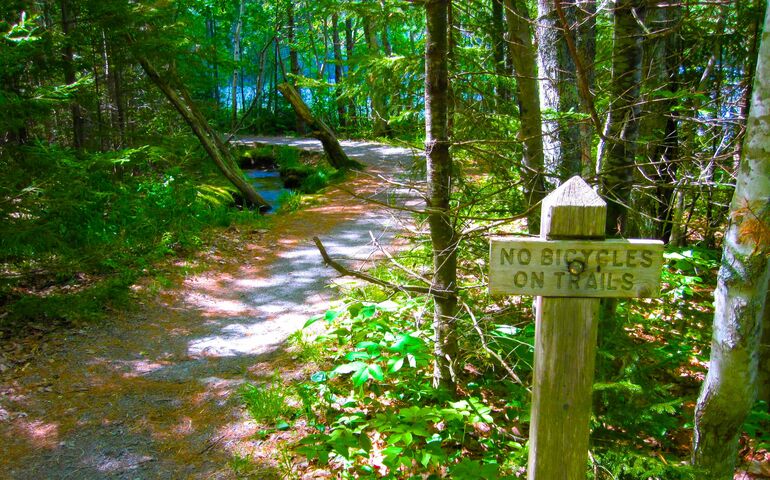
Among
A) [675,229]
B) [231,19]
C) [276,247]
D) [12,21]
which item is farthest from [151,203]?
[231,19]

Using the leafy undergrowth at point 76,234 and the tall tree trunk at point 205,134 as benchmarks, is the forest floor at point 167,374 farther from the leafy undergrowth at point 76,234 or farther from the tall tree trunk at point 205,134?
the tall tree trunk at point 205,134

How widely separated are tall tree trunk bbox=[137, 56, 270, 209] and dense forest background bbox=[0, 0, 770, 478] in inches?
3.0

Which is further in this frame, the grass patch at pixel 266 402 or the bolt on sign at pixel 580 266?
the grass patch at pixel 266 402

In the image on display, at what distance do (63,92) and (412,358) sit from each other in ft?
15.7

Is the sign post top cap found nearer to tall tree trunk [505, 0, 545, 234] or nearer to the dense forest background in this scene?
the dense forest background

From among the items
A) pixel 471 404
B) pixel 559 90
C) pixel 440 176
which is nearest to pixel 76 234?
pixel 440 176

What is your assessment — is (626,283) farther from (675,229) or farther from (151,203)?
(151,203)

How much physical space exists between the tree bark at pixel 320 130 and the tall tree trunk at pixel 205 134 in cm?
260

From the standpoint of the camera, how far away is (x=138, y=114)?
1157cm

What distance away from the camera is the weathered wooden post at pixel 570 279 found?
1964mm

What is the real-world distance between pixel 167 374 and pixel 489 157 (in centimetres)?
368

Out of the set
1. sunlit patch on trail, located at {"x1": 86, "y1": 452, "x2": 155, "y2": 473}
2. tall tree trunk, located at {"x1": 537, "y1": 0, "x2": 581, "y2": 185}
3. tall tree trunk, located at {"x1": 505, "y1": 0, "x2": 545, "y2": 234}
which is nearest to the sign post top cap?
tall tree trunk, located at {"x1": 505, "y1": 0, "x2": 545, "y2": 234}

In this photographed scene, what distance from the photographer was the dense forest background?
325 centimetres

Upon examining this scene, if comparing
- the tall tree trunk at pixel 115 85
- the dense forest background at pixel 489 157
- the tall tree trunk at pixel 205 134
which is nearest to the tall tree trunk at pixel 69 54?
the dense forest background at pixel 489 157
